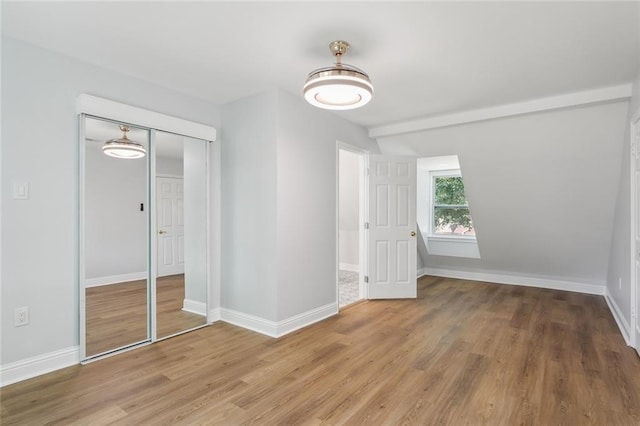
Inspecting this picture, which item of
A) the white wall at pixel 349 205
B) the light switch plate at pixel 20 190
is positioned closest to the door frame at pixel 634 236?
the white wall at pixel 349 205

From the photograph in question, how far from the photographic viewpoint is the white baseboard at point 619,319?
3.27 metres

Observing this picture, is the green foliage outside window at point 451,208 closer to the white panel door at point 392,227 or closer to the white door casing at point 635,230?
the white panel door at point 392,227

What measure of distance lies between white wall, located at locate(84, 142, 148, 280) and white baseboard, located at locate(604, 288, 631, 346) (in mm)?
4702

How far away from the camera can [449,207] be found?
21.4ft

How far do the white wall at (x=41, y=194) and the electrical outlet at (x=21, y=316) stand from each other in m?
0.03

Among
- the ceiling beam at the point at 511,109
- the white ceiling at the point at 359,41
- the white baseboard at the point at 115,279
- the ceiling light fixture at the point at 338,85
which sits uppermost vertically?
the white ceiling at the point at 359,41

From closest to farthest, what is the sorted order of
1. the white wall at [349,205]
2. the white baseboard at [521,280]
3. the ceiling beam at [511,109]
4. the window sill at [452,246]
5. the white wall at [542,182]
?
1. the ceiling beam at [511,109]
2. the white wall at [542,182]
3. the white baseboard at [521,280]
4. the window sill at [452,246]
5. the white wall at [349,205]

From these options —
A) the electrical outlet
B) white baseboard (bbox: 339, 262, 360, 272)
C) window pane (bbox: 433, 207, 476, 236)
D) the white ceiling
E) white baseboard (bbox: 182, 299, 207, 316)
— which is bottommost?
white baseboard (bbox: 339, 262, 360, 272)

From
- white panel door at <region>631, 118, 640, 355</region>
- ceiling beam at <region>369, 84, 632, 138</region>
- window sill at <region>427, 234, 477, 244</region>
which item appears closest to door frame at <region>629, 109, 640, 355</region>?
white panel door at <region>631, 118, 640, 355</region>

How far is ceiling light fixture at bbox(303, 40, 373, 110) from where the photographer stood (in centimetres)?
230

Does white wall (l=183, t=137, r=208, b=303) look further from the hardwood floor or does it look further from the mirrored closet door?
the hardwood floor

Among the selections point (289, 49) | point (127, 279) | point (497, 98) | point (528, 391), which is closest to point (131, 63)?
point (289, 49)

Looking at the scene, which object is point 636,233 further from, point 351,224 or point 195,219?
point 351,224

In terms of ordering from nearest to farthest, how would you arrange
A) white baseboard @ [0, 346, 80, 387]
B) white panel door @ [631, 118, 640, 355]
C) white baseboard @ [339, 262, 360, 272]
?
white baseboard @ [0, 346, 80, 387] < white panel door @ [631, 118, 640, 355] < white baseboard @ [339, 262, 360, 272]
